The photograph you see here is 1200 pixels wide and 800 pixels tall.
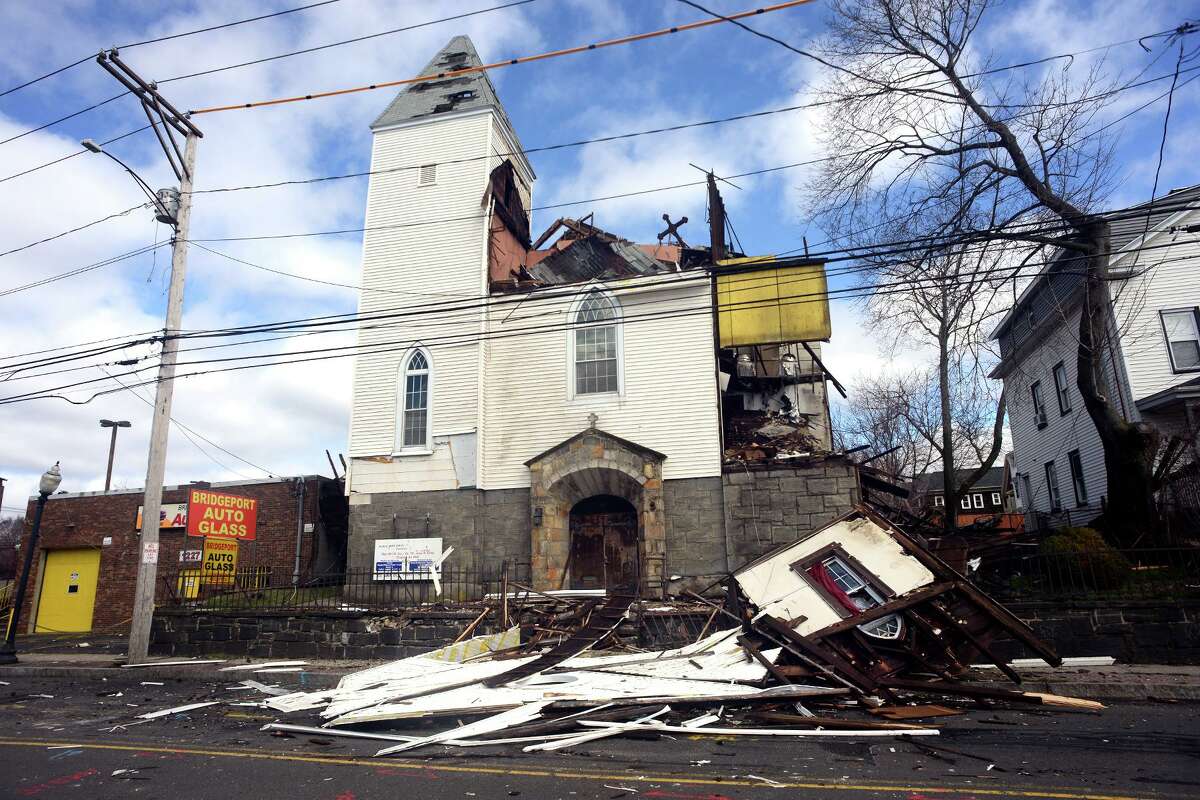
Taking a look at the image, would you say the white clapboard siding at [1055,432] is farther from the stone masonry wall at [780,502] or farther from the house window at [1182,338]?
the stone masonry wall at [780,502]

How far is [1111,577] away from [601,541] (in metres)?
10.3

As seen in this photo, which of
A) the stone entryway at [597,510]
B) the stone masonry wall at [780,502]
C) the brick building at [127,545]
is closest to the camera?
the stone masonry wall at [780,502]

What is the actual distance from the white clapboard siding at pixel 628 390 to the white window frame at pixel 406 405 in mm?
1475

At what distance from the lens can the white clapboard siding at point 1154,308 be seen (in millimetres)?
19453

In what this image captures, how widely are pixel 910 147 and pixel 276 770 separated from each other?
16.2 meters

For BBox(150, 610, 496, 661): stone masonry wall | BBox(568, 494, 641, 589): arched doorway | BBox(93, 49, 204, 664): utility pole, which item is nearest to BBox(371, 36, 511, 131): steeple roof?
BBox(93, 49, 204, 664): utility pole

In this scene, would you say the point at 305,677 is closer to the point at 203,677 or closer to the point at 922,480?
the point at 203,677

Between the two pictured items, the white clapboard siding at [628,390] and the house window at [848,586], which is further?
the white clapboard siding at [628,390]

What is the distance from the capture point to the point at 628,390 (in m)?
17.6

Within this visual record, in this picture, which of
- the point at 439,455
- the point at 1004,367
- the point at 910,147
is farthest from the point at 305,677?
the point at 1004,367

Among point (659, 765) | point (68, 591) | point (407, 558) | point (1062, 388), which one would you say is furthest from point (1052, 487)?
point (68, 591)

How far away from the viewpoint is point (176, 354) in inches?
570

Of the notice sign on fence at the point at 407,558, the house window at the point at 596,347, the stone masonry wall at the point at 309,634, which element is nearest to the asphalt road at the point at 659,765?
the stone masonry wall at the point at 309,634

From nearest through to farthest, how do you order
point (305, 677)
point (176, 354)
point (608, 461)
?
point (305, 677)
point (176, 354)
point (608, 461)
